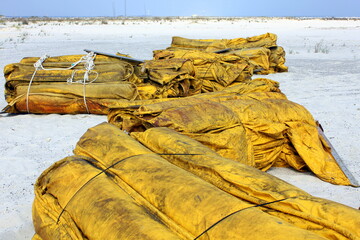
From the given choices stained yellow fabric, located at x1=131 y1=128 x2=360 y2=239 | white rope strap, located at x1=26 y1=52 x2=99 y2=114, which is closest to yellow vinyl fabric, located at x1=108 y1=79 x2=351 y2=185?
stained yellow fabric, located at x1=131 y1=128 x2=360 y2=239

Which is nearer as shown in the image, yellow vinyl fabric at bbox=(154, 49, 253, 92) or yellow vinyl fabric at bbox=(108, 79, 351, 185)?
yellow vinyl fabric at bbox=(108, 79, 351, 185)

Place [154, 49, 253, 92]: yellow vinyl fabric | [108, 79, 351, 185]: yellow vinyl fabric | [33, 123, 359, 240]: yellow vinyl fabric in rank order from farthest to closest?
1. [154, 49, 253, 92]: yellow vinyl fabric
2. [108, 79, 351, 185]: yellow vinyl fabric
3. [33, 123, 359, 240]: yellow vinyl fabric

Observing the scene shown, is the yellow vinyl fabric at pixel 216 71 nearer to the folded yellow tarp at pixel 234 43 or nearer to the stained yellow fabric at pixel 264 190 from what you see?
the folded yellow tarp at pixel 234 43

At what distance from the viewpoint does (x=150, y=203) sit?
86.7 inches

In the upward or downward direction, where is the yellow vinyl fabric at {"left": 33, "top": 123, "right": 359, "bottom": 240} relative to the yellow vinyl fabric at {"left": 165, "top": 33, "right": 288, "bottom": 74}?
upward

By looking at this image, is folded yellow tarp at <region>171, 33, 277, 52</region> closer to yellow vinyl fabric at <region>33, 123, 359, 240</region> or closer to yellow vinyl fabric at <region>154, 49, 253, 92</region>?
yellow vinyl fabric at <region>154, 49, 253, 92</region>

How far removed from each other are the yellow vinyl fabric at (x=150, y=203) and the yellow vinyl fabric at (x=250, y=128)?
74 cm

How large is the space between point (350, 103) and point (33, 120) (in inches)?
228

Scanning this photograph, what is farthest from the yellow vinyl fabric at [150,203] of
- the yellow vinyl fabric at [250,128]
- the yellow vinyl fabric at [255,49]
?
the yellow vinyl fabric at [255,49]

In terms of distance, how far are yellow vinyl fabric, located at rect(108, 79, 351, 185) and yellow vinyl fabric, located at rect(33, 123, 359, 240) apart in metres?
0.74

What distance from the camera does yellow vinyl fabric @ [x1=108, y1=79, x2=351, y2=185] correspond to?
3568 mm

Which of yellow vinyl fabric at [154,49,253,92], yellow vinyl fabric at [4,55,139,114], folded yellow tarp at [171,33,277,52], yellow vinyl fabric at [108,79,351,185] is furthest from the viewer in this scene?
folded yellow tarp at [171,33,277,52]

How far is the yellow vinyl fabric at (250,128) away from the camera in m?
3.57

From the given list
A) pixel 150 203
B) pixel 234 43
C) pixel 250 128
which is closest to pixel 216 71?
pixel 250 128
